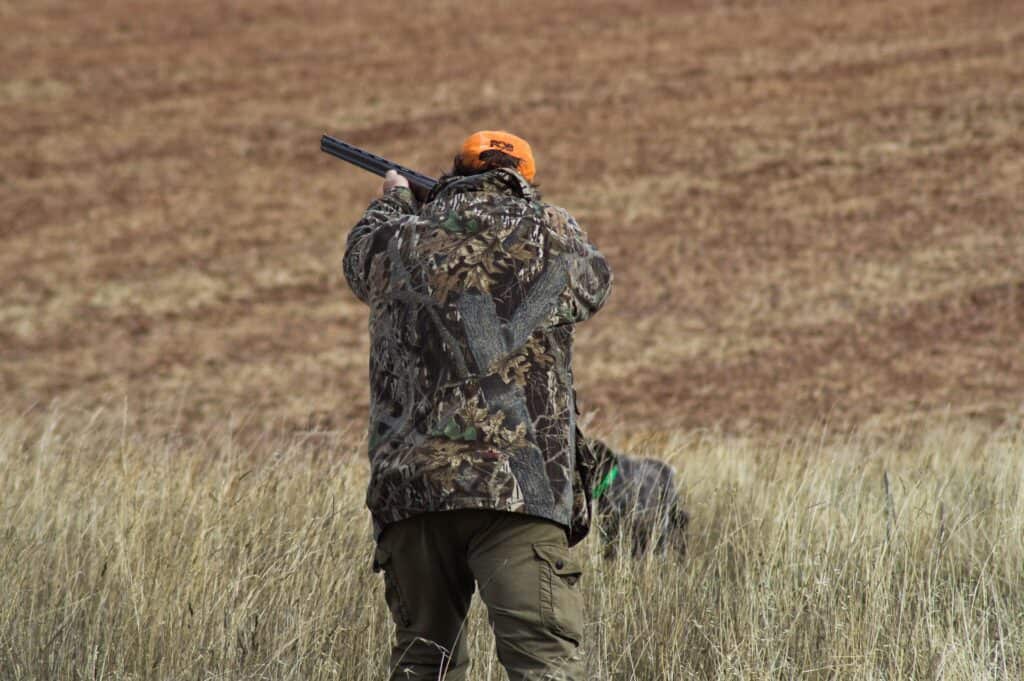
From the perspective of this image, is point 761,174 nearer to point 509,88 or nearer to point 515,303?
point 509,88

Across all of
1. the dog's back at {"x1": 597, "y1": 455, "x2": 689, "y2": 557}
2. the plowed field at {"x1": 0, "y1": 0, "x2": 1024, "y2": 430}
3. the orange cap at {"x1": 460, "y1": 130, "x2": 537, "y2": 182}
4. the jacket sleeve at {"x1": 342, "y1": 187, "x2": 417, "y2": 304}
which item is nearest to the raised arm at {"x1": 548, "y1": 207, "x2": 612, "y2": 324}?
the orange cap at {"x1": 460, "y1": 130, "x2": 537, "y2": 182}

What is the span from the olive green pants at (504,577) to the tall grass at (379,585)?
0.65 metres

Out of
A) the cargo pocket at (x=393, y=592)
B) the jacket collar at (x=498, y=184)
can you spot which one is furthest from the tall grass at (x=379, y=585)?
the jacket collar at (x=498, y=184)

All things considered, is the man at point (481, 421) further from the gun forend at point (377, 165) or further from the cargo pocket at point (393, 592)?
the gun forend at point (377, 165)

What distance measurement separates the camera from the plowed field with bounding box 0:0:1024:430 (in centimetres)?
1362

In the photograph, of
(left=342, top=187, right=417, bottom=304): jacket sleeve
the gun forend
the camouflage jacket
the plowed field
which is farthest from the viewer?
the plowed field

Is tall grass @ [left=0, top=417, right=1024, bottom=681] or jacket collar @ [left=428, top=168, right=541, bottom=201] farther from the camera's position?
tall grass @ [left=0, top=417, right=1024, bottom=681]

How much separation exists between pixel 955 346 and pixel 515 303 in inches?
461

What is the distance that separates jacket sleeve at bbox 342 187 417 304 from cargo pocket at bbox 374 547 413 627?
0.66m

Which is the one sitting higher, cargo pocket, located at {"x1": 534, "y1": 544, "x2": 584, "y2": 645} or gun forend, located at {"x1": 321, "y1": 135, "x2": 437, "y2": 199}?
gun forend, located at {"x1": 321, "y1": 135, "x2": 437, "y2": 199}

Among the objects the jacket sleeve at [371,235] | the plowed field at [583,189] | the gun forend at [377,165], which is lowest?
the plowed field at [583,189]

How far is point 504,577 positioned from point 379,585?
1485 millimetres

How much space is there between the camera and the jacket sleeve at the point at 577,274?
3330 mm

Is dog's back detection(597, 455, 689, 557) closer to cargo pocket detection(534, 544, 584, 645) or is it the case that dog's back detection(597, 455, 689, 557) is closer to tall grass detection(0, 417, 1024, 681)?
tall grass detection(0, 417, 1024, 681)
